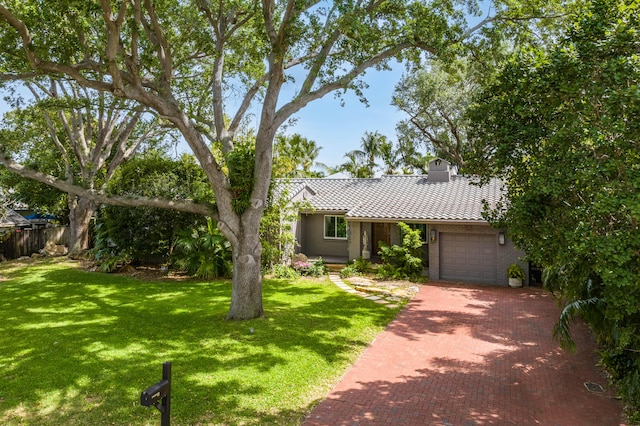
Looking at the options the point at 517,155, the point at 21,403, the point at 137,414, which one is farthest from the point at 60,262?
the point at 517,155

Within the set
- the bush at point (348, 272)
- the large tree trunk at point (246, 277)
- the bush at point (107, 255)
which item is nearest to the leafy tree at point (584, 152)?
the large tree trunk at point (246, 277)

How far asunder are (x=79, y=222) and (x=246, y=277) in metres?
16.0

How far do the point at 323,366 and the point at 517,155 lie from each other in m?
5.09

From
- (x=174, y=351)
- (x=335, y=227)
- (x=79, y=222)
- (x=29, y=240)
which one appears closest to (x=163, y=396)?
(x=174, y=351)

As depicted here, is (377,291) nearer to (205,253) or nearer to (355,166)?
(205,253)

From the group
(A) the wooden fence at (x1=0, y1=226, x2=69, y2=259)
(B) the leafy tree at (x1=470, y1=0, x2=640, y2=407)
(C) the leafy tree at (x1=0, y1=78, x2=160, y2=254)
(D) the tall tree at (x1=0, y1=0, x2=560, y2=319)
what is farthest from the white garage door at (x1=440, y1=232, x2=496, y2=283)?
(A) the wooden fence at (x1=0, y1=226, x2=69, y2=259)

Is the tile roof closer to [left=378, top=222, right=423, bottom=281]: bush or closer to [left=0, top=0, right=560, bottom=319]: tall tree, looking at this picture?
[left=378, top=222, right=423, bottom=281]: bush

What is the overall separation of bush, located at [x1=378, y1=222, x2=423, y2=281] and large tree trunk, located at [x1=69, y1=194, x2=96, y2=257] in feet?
53.1

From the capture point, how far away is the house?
16078 millimetres

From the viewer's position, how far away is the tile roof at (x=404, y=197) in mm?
16938

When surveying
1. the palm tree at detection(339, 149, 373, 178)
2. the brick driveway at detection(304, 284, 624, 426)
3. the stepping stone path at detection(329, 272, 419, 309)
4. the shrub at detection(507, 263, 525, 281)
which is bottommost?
the brick driveway at detection(304, 284, 624, 426)

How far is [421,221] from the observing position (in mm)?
16578

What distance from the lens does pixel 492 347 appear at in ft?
28.7

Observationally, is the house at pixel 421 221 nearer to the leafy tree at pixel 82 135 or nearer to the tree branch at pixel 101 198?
the tree branch at pixel 101 198
